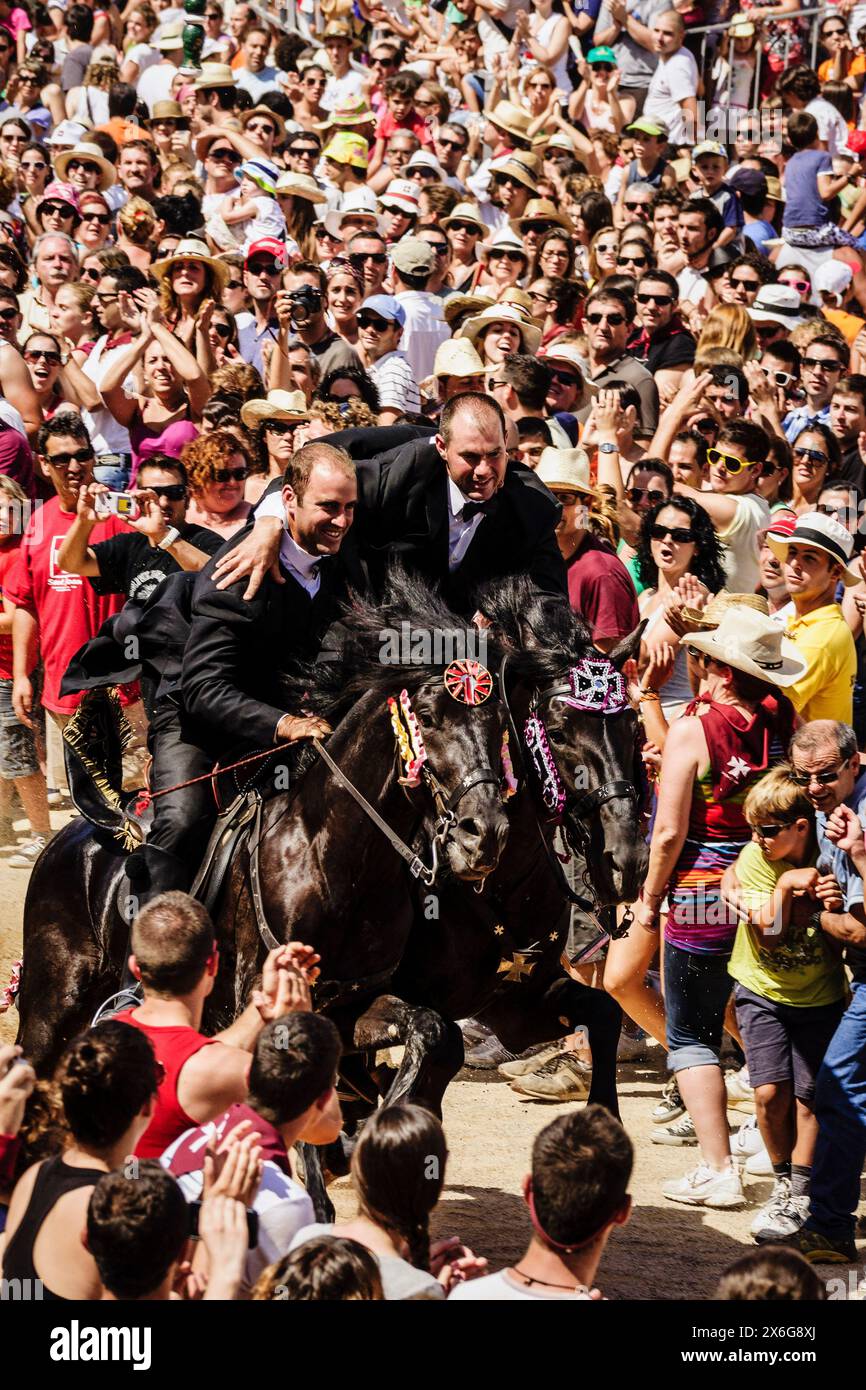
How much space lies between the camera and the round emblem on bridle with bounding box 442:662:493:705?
5871 mm

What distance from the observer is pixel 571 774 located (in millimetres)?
6238

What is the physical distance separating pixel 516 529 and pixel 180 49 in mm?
14168

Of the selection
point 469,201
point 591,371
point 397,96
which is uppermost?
point 397,96

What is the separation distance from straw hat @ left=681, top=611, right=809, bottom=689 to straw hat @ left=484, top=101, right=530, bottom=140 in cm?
1009

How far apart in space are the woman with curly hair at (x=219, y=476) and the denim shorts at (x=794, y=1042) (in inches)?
118

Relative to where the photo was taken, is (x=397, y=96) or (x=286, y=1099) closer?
(x=286, y=1099)

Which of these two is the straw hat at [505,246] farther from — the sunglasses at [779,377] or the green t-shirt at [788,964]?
the green t-shirt at [788,964]

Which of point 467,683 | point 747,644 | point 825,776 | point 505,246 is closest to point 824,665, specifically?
point 747,644

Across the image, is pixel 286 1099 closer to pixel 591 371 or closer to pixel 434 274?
pixel 591 371

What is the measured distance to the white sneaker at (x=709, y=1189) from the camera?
6.94m

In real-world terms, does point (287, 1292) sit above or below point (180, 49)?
below

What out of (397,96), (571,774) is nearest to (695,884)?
(571,774)

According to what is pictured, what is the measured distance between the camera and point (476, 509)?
6.77m

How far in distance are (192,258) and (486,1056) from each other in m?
5.90
